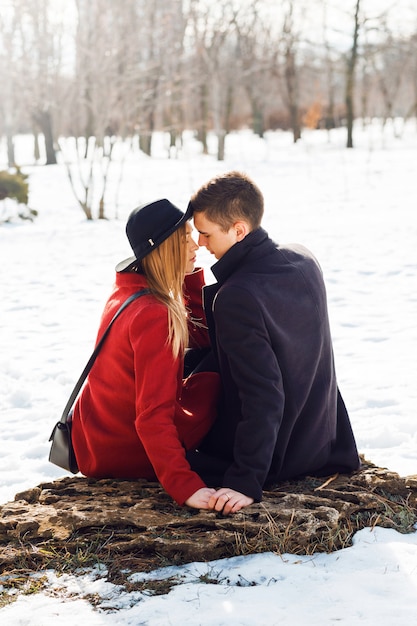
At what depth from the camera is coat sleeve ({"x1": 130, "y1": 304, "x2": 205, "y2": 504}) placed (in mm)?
2645

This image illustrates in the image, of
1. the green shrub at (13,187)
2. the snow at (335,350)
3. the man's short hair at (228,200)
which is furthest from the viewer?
the green shrub at (13,187)

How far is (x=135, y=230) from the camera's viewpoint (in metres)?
2.79

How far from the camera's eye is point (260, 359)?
2.61 metres

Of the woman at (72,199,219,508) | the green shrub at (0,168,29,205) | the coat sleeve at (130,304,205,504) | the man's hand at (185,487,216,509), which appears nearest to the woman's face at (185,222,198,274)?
the woman at (72,199,219,508)

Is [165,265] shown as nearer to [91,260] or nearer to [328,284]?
[328,284]

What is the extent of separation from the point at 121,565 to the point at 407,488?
1.15 metres

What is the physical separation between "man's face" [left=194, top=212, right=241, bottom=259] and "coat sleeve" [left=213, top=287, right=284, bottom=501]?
24 centimetres

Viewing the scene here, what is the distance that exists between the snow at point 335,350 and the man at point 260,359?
0.40 meters

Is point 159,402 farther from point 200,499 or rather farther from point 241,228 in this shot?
point 241,228

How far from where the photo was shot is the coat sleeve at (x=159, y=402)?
2645mm

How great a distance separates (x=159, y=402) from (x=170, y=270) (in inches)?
19.7

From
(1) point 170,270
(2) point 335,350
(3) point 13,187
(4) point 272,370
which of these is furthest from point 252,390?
(3) point 13,187

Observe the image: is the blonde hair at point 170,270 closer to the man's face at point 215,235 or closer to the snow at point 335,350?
the man's face at point 215,235

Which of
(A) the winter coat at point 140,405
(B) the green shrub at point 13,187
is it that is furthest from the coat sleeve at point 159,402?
(B) the green shrub at point 13,187
